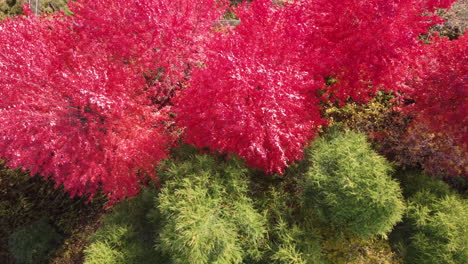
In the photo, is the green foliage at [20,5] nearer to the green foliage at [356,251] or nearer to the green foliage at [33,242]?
the green foliage at [33,242]

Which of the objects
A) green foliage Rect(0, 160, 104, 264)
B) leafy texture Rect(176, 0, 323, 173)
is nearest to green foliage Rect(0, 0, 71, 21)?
green foliage Rect(0, 160, 104, 264)

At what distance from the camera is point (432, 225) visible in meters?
6.56

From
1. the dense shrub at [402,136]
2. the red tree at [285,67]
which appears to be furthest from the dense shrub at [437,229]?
the red tree at [285,67]

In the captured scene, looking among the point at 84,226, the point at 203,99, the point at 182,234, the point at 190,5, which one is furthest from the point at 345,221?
the point at 84,226

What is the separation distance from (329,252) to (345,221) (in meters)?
1.46

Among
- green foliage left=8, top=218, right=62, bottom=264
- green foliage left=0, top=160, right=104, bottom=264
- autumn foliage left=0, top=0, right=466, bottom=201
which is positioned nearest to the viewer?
autumn foliage left=0, top=0, right=466, bottom=201

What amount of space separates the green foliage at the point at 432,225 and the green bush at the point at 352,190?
0.58 meters

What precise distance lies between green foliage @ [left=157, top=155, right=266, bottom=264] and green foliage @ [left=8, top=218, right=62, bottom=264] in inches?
267

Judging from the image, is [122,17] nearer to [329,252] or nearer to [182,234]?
[182,234]

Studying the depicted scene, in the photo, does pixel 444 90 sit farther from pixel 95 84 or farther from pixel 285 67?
pixel 95 84

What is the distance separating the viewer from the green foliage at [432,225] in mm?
6336

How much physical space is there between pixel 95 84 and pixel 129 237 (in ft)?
13.3

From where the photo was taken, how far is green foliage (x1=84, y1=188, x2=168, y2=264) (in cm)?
714

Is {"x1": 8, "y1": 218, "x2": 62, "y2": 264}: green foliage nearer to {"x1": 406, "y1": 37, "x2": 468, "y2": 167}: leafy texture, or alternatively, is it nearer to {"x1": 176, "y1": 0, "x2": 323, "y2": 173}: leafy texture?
{"x1": 176, "y1": 0, "x2": 323, "y2": 173}: leafy texture
